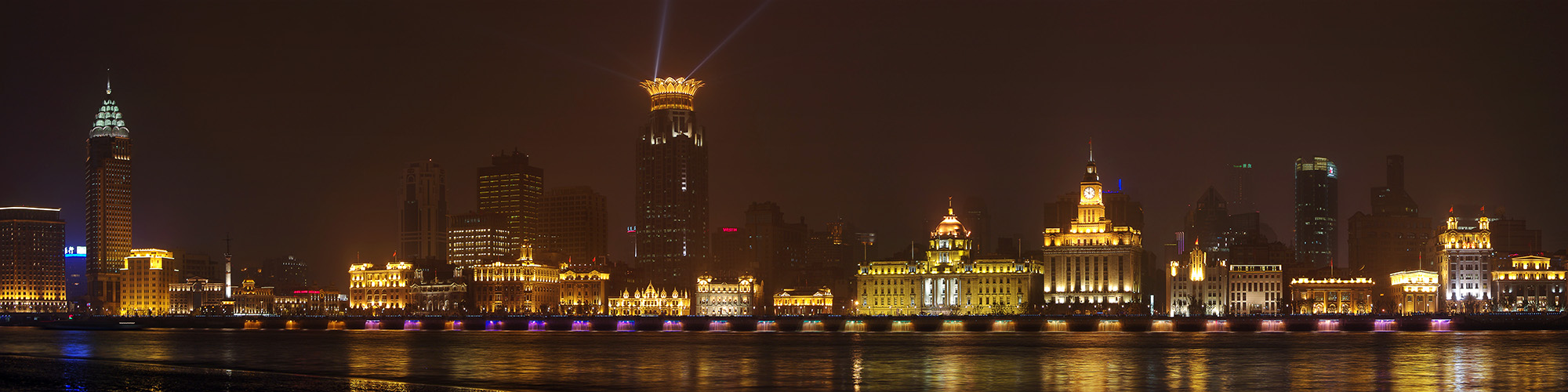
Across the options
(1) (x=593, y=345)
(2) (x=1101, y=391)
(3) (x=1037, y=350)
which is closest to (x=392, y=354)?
(1) (x=593, y=345)

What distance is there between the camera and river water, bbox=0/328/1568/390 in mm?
70938

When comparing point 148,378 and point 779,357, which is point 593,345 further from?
point 148,378

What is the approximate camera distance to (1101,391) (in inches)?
2621

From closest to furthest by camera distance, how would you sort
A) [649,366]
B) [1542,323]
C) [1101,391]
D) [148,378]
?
[1101,391], [148,378], [649,366], [1542,323]

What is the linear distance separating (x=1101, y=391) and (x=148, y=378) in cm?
4577

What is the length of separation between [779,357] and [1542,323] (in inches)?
4663

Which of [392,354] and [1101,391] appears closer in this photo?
[1101,391]

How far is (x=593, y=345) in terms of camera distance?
410 ft

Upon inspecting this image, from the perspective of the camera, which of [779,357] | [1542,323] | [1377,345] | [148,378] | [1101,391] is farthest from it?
[1542,323]

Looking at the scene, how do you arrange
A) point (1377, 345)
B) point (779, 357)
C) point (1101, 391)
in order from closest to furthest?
point (1101, 391)
point (779, 357)
point (1377, 345)

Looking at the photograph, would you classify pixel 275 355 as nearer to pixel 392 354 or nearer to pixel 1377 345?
pixel 392 354

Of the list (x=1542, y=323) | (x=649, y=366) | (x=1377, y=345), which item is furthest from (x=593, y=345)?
(x=1542, y=323)

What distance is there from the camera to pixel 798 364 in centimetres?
9188

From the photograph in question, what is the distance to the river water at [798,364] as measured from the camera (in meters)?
70.9
